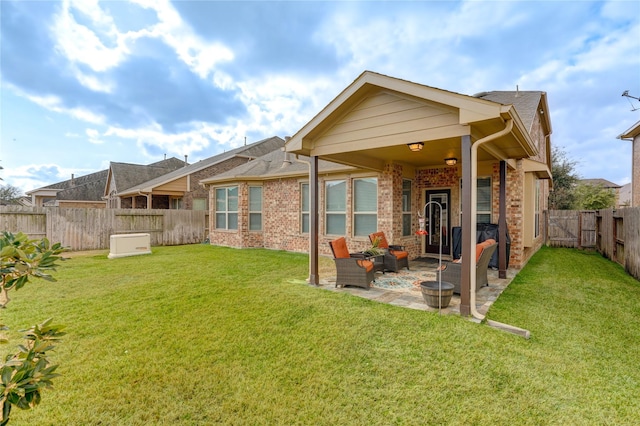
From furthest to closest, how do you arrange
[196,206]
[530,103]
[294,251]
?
[196,206] < [294,251] < [530,103]

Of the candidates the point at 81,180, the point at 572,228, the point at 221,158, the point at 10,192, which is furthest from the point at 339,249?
the point at 81,180

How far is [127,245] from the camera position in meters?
10.6

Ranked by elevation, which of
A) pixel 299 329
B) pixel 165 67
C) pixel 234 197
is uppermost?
pixel 165 67

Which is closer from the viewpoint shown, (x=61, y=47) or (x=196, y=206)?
(x=61, y=47)

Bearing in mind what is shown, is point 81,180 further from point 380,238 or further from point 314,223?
point 380,238

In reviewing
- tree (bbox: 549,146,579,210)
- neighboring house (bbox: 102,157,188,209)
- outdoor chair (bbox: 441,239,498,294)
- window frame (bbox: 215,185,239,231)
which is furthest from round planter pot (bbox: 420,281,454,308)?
tree (bbox: 549,146,579,210)

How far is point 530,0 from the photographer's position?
8492 millimetres

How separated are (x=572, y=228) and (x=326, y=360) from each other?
14.7m

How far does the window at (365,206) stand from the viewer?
9.22 meters

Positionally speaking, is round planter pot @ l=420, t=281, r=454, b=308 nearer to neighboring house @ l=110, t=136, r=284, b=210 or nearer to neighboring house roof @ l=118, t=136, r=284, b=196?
neighboring house @ l=110, t=136, r=284, b=210

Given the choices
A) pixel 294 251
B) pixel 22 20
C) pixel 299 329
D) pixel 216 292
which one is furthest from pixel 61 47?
pixel 299 329

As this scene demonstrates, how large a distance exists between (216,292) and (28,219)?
35.1 ft

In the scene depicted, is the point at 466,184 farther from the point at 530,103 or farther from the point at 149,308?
the point at 530,103

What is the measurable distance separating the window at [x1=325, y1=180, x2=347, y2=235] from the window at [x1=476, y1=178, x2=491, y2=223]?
154 inches
